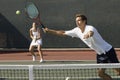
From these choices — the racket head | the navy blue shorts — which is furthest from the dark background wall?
the navy blue shorts

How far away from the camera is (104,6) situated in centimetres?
1666

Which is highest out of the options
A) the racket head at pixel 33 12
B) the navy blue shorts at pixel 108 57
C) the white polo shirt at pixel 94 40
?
the racket head at pixel 33 12

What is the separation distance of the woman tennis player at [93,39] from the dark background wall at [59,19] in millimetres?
10058

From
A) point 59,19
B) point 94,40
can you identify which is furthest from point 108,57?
point 59,19

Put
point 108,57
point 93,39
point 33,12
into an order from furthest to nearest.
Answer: point 33,12
point 108,57
point 93,39

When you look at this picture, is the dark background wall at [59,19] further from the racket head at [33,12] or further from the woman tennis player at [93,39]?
the woman tennis player at [93,39]

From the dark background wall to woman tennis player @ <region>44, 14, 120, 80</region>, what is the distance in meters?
10.1

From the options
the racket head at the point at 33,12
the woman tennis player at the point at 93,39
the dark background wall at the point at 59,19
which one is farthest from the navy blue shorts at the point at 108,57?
the dark background wall at the point at 59,19

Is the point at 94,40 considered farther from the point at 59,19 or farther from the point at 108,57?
the point at 59,19

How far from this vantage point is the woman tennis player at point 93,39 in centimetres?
629

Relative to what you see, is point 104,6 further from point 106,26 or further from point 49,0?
point 49,0

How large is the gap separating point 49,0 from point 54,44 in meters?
1.82

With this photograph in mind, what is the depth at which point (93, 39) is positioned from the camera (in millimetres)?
6406

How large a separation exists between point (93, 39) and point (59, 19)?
10.5m
